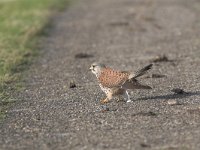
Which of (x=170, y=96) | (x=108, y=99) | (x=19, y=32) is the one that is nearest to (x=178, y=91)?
(x=170, y=96)

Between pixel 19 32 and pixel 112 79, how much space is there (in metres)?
9.70

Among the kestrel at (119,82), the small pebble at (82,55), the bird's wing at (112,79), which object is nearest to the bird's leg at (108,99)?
the kestrel at (119,82)

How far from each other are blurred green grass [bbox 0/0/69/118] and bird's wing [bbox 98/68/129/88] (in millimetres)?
1428

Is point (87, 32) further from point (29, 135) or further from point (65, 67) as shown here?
point (29, 135)

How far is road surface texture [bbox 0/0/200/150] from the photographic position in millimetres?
8938

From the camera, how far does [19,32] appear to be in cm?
2019

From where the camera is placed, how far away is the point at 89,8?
29.6 m

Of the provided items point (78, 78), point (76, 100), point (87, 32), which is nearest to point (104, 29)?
point (87, 32)

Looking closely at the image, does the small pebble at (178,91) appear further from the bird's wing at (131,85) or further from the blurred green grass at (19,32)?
the blurred green grass at (19,32)

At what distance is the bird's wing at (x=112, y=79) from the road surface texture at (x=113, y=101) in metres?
0.29

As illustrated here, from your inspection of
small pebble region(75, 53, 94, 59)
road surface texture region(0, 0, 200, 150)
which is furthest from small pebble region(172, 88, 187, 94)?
small pebble region(75, 53, 94, 59)

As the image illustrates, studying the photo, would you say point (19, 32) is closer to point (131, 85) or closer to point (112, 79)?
point (112, 79)

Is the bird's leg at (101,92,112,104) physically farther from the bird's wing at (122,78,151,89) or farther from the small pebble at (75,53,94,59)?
the small pebble at (75,53,94,59)

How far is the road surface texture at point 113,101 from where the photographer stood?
8.94m
